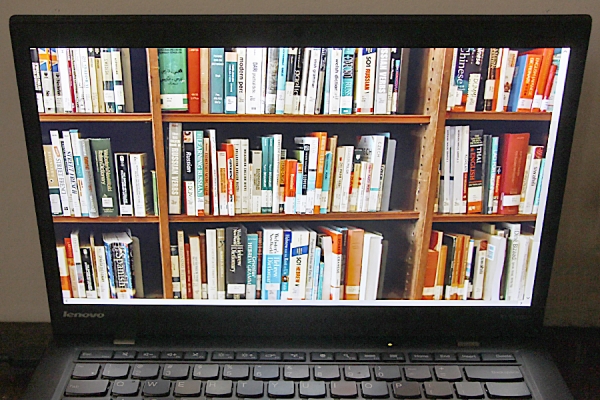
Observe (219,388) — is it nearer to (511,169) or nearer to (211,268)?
(211,268)

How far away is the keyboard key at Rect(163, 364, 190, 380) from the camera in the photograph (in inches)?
23.7

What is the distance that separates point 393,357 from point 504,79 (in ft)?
1.48

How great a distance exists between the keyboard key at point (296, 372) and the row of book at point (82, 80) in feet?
1.44

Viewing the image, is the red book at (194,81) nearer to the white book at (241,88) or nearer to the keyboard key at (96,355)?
the white book at (241,88)

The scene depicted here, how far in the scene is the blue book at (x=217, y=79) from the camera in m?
0.61

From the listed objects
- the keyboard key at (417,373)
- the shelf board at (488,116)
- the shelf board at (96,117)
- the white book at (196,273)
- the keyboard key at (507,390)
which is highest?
the shelf board at (488,116)

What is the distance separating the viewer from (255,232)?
67 centimetres

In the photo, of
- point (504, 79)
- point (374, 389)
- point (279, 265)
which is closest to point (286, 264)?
point (279, 265)

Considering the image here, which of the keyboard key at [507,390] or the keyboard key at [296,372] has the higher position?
the keyboard key at [296,372]

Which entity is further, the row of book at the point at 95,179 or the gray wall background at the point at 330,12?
the gray wall background at the point at 330,12

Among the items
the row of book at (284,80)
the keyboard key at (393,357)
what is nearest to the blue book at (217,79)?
the row of book at (284,80)

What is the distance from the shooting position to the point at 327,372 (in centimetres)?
61

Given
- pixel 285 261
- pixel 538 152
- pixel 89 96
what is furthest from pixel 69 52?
pixel 538 152

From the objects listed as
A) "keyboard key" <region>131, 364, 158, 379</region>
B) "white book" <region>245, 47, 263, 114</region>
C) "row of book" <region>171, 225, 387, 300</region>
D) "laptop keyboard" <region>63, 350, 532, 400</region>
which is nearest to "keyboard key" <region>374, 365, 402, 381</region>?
"laptop keyboard" <region>63, 350, 532, 400</region>
